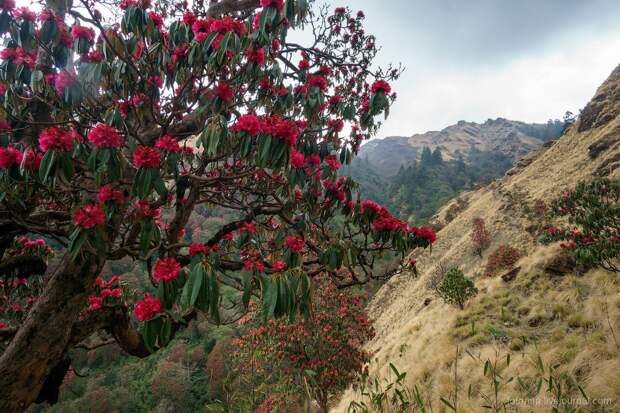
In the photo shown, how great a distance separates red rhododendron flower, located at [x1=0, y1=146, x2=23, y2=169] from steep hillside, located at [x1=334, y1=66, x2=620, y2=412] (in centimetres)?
294

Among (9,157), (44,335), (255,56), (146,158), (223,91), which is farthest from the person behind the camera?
(255,56)

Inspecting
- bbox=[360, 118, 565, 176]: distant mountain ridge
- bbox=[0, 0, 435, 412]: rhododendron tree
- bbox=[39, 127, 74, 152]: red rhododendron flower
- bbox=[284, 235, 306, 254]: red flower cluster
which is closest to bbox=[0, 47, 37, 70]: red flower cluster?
bbox=[0, 0, 435, 412]: rhododendron tree

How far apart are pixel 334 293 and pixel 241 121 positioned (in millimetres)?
7250

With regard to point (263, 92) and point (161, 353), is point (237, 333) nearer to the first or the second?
point (161, 353)

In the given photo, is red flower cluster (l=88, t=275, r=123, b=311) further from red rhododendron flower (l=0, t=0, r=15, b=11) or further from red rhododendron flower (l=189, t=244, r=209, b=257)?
red rhododendron flower (l=0, t=0, r=15, b=11)

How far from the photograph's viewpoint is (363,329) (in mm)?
8539

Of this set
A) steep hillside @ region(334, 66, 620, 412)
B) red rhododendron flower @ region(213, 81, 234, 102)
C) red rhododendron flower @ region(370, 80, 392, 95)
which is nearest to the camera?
red rhododendron flower @ region(213, 81, 234, 102)

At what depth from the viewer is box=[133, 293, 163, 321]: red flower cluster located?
1.59 m

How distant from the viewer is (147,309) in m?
1.61

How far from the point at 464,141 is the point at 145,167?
6174 inches

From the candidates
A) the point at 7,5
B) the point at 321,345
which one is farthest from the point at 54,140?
the point at 321,345

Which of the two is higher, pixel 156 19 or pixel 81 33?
pixel 156 19

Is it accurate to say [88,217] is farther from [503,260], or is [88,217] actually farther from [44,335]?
[503,260]

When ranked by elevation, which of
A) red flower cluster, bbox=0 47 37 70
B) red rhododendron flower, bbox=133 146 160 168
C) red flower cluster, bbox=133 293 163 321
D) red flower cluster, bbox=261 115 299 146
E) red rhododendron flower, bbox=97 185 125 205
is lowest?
red flower cluster, bbox=133 293 163 321
